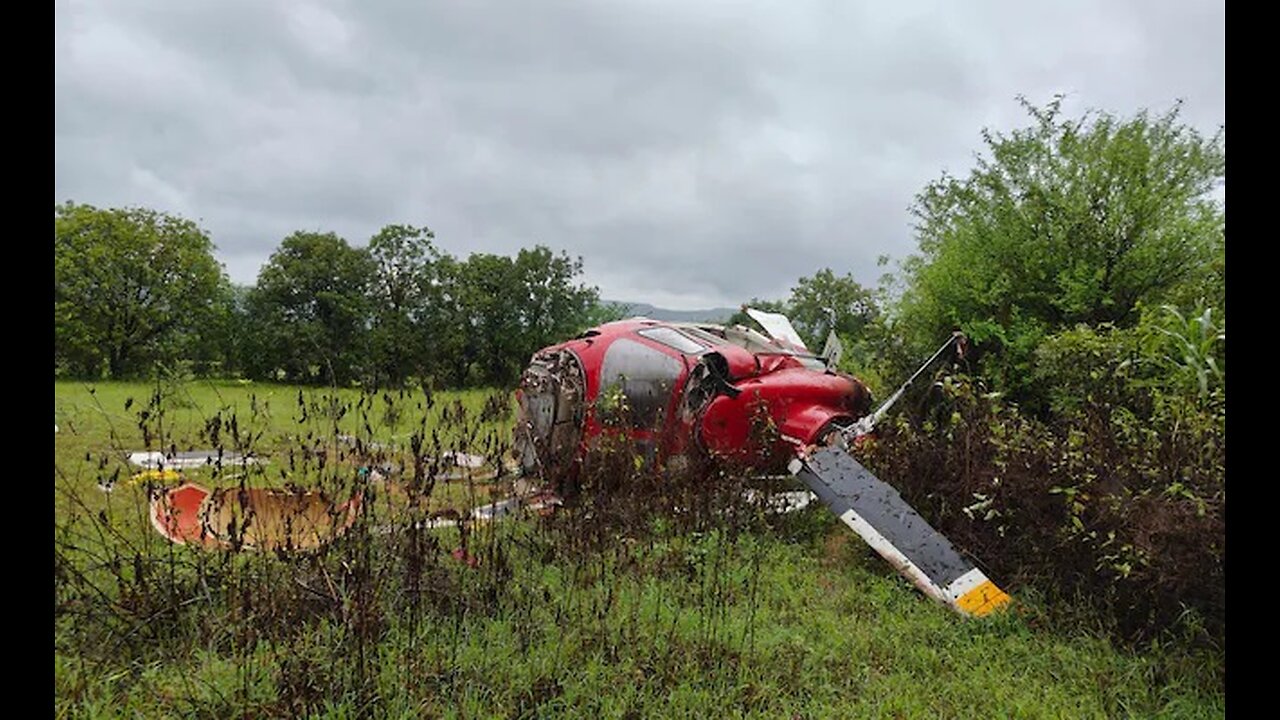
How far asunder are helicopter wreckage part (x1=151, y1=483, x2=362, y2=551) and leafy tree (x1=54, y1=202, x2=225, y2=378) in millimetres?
22748

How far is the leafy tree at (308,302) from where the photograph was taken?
25.3 metres

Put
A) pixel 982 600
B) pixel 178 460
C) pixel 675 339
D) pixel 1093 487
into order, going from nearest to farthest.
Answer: pixel 1093 487 → pixel 982 600 → pixel 675 339 → pixel 178 460

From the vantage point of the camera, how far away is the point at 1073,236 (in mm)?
6426

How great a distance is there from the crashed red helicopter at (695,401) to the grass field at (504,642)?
1.40 meters

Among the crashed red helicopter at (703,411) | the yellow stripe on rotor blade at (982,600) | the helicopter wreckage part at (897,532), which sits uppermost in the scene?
the crashed red helicopter at (703,411)

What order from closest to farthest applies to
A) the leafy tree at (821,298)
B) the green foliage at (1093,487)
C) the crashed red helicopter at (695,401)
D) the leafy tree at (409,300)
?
the green foliage at (1093,487) → the crashed red helicopter at (695,401) → the leafy tree at (409,300) → the leafy tree at (821,298)

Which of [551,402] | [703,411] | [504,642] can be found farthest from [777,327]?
[504,642]

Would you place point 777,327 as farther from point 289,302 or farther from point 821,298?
point 821,298

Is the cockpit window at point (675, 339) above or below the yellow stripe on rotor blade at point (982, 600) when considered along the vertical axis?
above

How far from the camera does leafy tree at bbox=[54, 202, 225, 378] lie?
2408 centimetres

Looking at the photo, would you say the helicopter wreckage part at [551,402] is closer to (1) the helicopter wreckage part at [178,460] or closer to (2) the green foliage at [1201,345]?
(1) the helicopter wreckage part at [178,460]

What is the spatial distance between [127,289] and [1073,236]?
95.8 feet

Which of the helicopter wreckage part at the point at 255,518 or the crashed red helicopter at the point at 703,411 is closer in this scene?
the helicopter wreckage part at the point at 255,518

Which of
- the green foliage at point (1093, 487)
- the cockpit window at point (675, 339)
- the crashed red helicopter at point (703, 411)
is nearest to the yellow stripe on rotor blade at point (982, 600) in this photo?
the green foliage at point (1093, 487)
